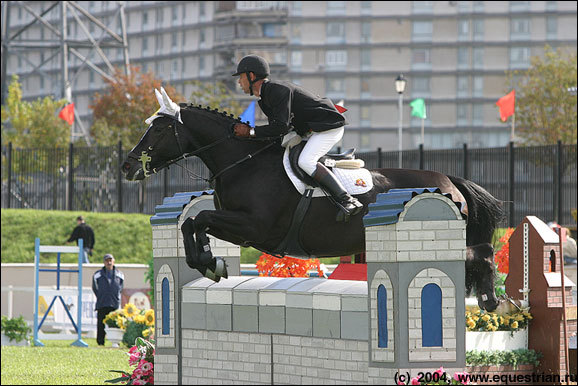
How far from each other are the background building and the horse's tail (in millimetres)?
66177

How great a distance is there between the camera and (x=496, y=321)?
10195mm

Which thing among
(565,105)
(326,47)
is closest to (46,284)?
(565,105)

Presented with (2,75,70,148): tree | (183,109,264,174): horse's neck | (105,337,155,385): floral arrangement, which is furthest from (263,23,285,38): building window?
(183,109,264,174): horse's neck

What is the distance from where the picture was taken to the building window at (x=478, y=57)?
254 ft

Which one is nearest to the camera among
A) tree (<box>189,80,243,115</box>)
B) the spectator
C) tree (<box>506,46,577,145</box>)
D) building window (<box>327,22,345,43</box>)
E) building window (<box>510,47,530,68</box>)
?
the spectator

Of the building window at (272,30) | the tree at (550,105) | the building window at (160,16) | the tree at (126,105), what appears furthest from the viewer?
the building window at (160,16)

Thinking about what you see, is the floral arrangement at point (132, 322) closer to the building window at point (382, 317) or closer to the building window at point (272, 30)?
the building window at point (382, 317)

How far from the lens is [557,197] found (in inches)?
985

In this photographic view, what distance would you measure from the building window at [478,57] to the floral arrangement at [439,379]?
71.9 meters

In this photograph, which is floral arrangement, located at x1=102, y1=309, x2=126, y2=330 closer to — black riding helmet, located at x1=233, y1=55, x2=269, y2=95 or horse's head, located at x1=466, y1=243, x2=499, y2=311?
black riding helmet, located at x1=233, y1=55, x2=269, y2=95

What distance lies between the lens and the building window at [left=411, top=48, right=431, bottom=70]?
257 ft

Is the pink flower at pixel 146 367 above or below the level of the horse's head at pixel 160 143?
below

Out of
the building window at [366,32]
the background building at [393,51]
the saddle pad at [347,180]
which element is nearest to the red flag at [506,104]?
the saddle pad at [347,180]

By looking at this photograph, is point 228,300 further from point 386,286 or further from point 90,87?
point 90,87
